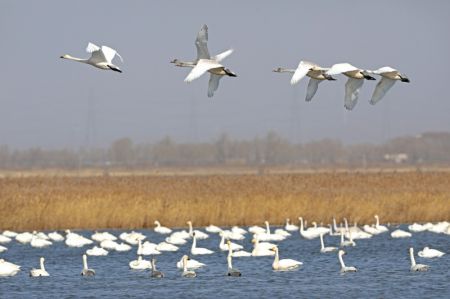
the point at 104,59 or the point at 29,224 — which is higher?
the point at 104,59

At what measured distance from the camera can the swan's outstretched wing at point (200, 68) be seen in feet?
46.2

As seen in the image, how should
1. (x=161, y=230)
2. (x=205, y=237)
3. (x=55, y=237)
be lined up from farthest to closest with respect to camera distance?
(x=161, y=230), (x=205, y=237), (x=55, y=237)

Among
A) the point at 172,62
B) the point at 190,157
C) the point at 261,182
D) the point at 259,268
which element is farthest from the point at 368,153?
the point at 172,62

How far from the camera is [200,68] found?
1462 cm

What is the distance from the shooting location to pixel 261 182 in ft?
124

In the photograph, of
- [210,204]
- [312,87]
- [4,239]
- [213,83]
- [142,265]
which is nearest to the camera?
[312,87]

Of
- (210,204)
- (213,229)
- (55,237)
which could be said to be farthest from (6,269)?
(210,204)

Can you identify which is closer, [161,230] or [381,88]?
[381,88]

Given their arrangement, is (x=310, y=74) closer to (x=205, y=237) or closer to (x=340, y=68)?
(x=340, y=68)

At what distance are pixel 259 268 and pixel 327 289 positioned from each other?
156 inches

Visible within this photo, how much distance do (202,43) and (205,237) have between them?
14.8 metres

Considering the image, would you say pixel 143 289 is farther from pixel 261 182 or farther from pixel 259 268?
pixel 261 182

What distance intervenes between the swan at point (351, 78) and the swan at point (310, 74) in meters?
0.23

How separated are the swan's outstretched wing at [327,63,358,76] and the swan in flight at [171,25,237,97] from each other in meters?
1.14
